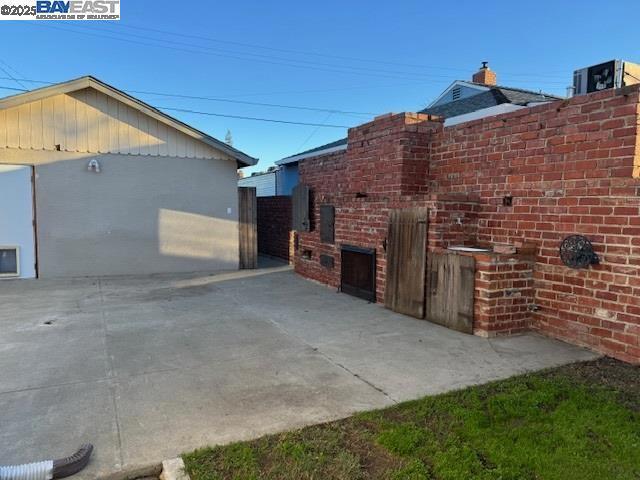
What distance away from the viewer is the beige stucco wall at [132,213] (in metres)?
8.91

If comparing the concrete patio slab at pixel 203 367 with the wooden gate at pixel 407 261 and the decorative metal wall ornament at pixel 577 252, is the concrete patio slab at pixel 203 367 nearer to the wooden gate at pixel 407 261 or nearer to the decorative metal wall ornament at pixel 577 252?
the wooden gate at pixel 407 261

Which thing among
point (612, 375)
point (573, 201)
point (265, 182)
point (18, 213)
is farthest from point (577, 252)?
point (265, 182)

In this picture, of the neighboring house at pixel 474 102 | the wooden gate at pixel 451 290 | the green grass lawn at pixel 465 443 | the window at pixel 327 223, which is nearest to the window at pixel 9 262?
the window at pixel 327 223

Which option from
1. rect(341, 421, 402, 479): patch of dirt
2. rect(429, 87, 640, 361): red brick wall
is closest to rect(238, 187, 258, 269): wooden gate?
rect(429, 87, 640, 361): red brick wall

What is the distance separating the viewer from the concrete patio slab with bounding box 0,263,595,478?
108 inches

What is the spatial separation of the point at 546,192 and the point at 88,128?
8.65 meters

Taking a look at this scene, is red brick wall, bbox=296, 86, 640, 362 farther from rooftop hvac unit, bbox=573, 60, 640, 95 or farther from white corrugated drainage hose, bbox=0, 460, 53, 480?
white corrugated drainage hose, bbox=0, 460, 53, 480

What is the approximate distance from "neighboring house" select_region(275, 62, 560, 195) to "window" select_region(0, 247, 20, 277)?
732cm

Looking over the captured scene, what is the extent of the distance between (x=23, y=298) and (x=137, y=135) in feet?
13.6

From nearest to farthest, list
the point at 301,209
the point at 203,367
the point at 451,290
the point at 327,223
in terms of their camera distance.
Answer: the point at 203,367 → the point at 451,290 → the point at 327,223 → the point at 301,209

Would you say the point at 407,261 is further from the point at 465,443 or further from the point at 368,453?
the point at 368,453

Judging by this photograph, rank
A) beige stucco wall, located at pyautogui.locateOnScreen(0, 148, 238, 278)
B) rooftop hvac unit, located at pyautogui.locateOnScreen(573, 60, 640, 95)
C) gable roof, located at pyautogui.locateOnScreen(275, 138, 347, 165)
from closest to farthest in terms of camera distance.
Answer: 1. rooftop hvac unit, located at pyautogui.locateOnScreen(573, 60, 640, 95)
2. beige stucco wall, located at pyautogui.locateOnScreen(0, 148, 238, 278)
3. gable roof, located at pyautogui.locateOnScreen(275, 138, 347, 165)

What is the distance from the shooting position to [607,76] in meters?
6.31

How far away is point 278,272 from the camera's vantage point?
9.98 metres
